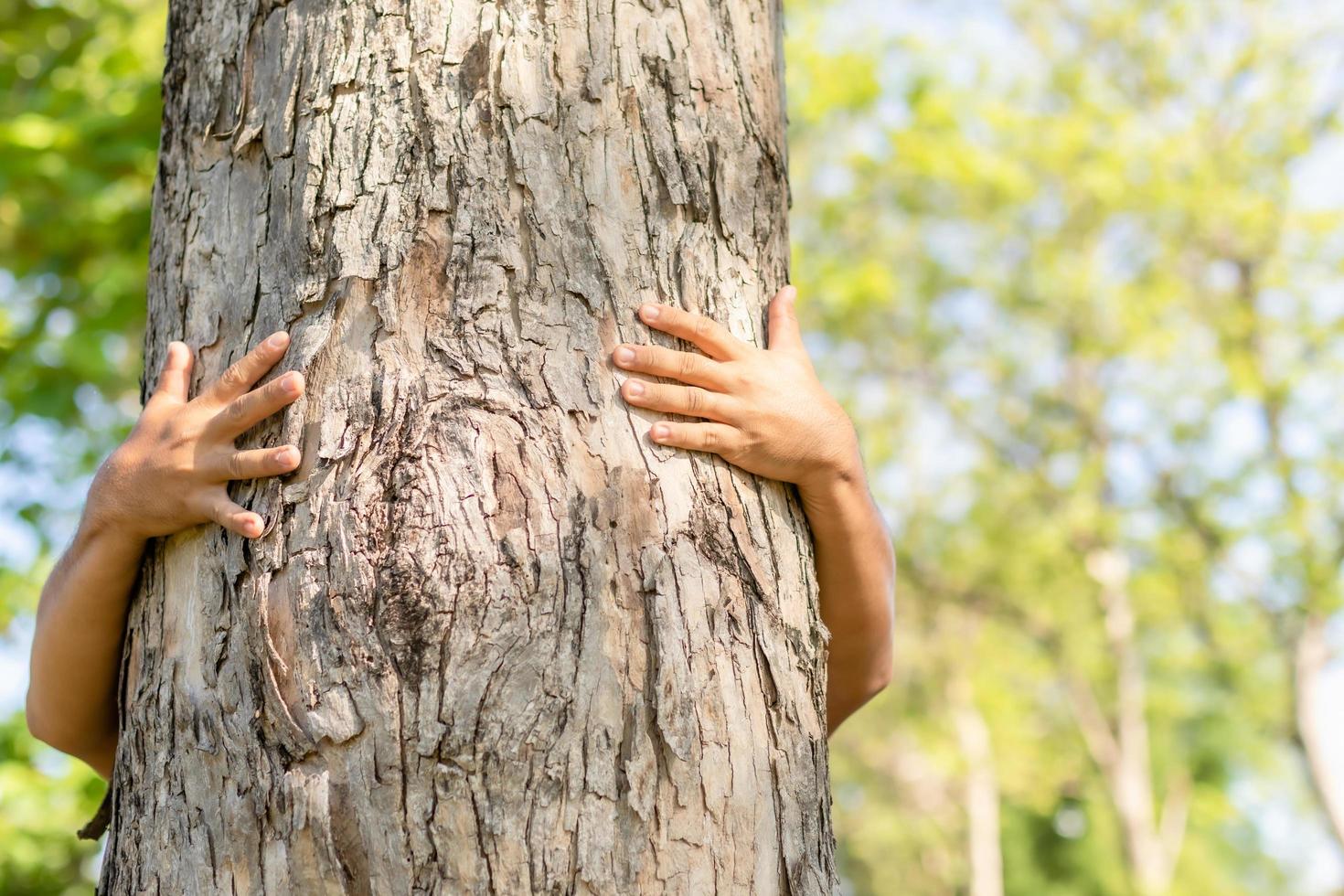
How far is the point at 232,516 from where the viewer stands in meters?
1.36

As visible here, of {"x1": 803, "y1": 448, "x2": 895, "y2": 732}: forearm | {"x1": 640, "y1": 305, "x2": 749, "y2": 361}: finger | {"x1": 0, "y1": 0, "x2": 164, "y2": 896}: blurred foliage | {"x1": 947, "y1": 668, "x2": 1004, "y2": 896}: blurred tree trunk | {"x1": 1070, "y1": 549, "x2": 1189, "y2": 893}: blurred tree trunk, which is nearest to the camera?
{"x1": 640, "y1": 305, "x2": 749, "y2": 361}: finger

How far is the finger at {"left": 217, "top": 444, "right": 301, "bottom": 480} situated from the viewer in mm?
1348

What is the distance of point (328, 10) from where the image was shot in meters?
1.54

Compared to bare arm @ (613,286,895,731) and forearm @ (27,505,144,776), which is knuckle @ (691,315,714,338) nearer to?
bare arm @ (613,286,895,731)

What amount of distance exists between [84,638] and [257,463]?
46 cm

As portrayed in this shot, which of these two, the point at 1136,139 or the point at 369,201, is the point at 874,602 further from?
the point at 1136,139

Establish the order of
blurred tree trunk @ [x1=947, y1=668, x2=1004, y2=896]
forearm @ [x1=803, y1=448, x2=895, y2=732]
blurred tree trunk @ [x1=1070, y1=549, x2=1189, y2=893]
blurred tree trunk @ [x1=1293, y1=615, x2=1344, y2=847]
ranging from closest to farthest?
forearm @ [x1=803, y1=448, x2=895, y2=732]
blurred tree trunk @ [x1=1293, y1=615, x2=1344, y2=847]
blurred tree trunk @ [x1=1070, y1=549, x2=1189, y2=893]
blurred tree trunk @ [x1=947, y1=668, x2=1004, y2=896]

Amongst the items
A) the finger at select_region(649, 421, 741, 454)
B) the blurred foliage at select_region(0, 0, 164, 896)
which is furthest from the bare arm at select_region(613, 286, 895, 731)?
the blurred foliage at select_region(0, 0, 164, 896)

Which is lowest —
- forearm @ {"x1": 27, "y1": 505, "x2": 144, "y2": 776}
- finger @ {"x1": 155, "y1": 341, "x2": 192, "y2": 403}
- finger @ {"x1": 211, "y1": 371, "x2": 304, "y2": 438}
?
forearm @ {"x1": 27, "y1": 505, "x2": 144, "y2": 776}

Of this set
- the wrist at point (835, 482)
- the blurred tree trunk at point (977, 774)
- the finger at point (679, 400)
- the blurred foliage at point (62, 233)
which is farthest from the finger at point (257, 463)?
the blurred tree trunk at point (977, 774)

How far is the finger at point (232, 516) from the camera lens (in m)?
1.34

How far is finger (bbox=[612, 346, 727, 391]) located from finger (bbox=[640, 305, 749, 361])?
0.03 m

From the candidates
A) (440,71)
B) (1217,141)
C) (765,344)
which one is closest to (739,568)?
(765,344)

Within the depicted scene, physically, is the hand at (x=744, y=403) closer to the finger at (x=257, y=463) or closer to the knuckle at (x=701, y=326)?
the knuckle at (x=701, y=326)
